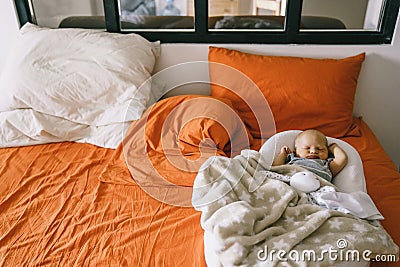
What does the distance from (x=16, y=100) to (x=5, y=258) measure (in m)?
0.90

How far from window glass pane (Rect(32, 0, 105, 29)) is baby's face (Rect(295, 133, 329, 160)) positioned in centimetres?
128

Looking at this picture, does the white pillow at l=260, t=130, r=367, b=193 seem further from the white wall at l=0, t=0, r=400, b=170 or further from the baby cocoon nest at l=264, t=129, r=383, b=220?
the white wall at l=0, t=0, r=400, b=170

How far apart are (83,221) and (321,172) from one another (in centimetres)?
88

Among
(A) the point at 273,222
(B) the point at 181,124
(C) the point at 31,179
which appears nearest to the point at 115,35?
(B) the point at 181,124

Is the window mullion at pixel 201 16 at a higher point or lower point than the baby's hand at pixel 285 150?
higher

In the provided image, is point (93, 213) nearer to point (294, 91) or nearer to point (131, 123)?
point (131, 123)

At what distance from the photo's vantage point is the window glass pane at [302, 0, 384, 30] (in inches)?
76.7

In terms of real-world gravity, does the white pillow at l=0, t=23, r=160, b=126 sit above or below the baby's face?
above

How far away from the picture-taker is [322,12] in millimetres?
1981

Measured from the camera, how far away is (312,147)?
4.95 feet

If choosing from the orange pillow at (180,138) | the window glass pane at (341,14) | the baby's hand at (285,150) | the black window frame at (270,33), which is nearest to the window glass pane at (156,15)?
the black window frame at (270,33)

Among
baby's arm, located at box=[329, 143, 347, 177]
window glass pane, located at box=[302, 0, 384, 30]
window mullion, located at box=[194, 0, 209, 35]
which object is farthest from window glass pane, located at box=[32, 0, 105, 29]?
baby's arm, located at box=[329, 143, 347, 177]

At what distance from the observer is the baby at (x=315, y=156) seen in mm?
1429

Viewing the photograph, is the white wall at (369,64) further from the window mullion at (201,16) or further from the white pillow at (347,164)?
the white pillow at (347,164)
